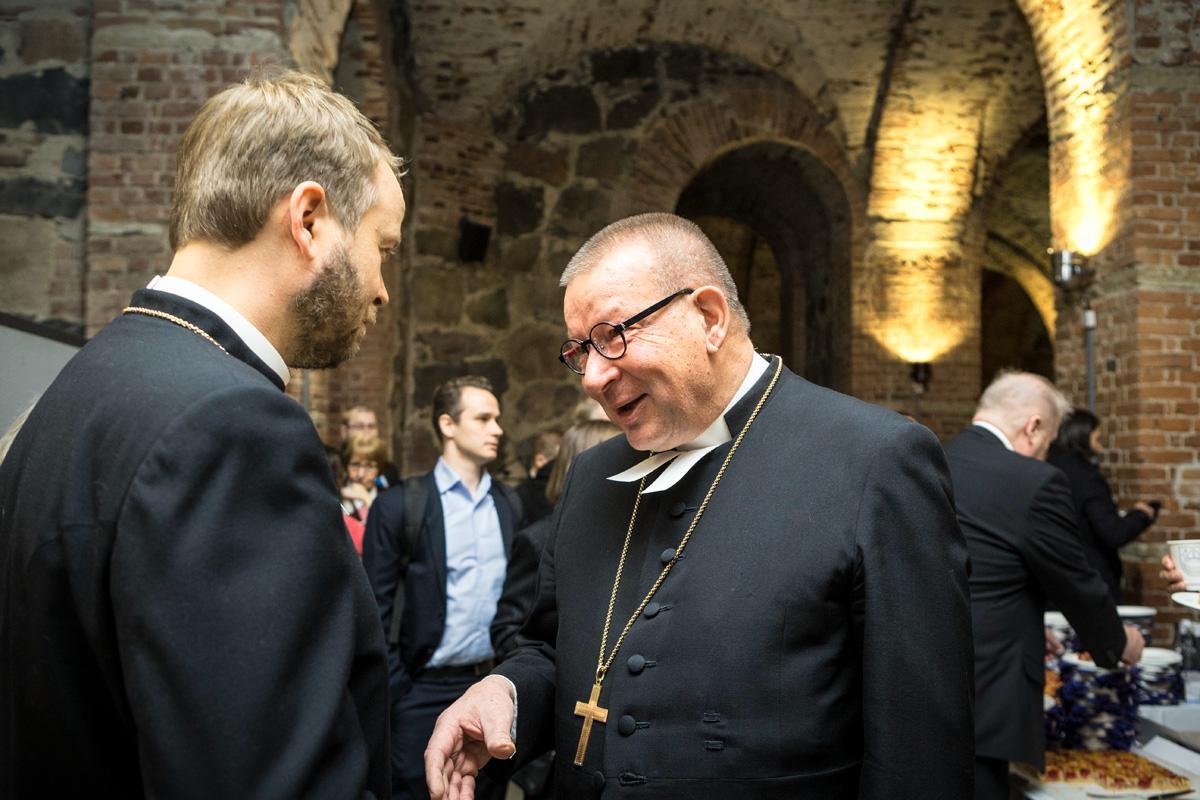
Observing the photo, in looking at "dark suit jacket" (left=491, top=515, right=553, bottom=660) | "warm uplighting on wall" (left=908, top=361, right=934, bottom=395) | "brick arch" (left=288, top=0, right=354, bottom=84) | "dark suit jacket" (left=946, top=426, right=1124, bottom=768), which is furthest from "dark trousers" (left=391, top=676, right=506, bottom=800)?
"warm uplighting on wall" (left=908, top=361, right=934, bottom=395)

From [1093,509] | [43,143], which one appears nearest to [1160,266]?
[1093,509]

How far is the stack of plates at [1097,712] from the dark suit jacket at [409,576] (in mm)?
1989

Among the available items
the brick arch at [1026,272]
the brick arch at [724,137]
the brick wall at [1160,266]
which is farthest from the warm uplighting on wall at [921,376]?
the brick arch at [1026,272]

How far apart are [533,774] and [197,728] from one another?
2451mm

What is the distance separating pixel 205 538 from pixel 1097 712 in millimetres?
2864

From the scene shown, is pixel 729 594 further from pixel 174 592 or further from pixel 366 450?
pixel 366 450

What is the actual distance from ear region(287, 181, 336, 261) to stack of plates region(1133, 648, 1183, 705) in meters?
2.86

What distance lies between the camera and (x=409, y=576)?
3.30 m

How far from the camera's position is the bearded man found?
932 mm

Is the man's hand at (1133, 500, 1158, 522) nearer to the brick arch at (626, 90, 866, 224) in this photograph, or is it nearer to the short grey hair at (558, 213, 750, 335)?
the short grey hair at (558, 213, 750, 335)

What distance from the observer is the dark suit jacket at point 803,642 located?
1.45 m

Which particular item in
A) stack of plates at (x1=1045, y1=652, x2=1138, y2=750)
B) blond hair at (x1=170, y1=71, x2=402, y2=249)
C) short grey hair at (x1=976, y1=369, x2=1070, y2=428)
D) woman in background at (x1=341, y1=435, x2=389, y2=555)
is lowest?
stack of plates at (x1=1045, y1=652, x2=1138, y2=750)

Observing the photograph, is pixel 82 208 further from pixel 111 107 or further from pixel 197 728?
pixel 197 728

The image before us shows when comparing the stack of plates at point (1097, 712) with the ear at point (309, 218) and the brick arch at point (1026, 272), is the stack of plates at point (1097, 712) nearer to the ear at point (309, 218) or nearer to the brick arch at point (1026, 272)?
the ear at point (309, 218)
